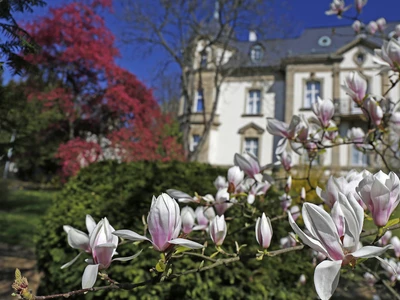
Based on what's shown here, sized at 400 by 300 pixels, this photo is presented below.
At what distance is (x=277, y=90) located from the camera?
16.3m

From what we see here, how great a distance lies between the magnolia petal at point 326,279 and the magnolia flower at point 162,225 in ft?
0.68

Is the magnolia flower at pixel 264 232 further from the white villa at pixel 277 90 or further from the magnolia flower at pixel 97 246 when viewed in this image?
the white villa at pixel 277 90

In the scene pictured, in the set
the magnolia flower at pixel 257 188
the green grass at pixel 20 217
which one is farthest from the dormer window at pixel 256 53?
the magnolia flower at pixel 257 188

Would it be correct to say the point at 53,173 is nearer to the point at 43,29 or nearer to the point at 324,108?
the point at 43,29

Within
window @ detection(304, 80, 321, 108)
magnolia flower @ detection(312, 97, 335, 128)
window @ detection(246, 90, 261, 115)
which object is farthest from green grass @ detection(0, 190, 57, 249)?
window @ detection(304, 80, 321, 108)

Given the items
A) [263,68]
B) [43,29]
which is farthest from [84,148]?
[263,68]

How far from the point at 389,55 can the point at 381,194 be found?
24.3 inches

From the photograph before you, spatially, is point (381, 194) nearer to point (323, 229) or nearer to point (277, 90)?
point (323, 229)

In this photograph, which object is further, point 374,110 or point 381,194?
point 374,110

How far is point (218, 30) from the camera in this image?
39.9 feet

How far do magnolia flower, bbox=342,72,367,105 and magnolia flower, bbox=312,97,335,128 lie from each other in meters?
0.07

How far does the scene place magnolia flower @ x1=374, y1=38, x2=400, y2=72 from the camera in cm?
99

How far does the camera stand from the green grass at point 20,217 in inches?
230

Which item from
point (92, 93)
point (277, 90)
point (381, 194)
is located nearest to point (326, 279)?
point (381, 194)
